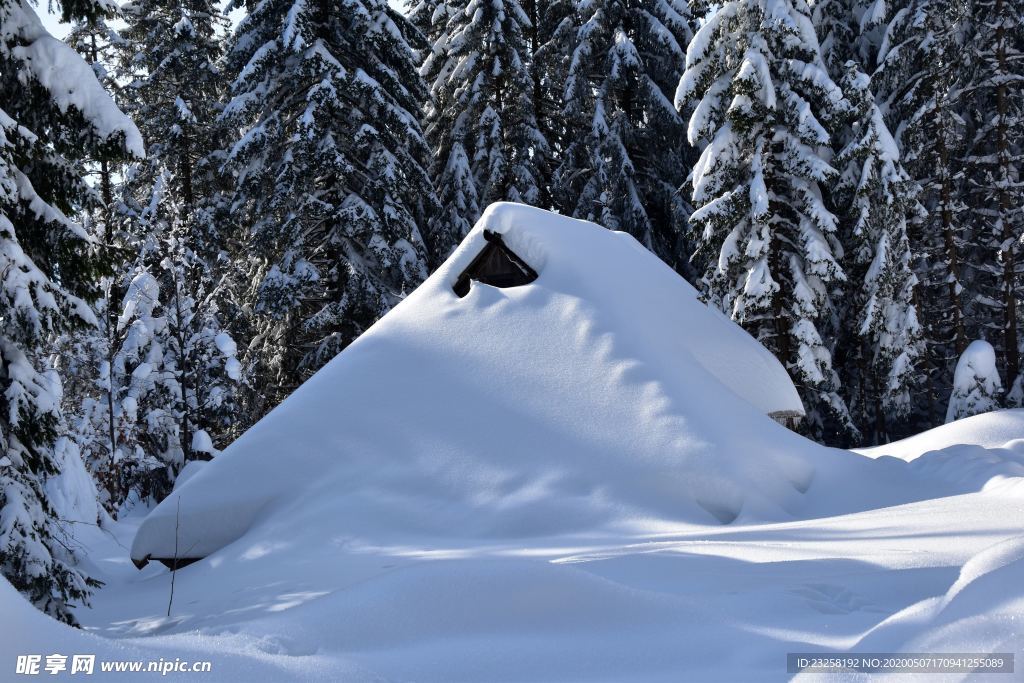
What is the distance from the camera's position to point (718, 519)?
9531mm

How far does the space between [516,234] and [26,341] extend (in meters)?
7.41

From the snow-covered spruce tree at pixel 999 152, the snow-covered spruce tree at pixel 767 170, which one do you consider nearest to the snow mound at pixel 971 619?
the snow-covered spruce tree at pixel 767 170

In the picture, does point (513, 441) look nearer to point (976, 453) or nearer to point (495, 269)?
point (495, 269)

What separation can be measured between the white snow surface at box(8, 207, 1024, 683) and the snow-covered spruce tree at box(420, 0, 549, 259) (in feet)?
32.2

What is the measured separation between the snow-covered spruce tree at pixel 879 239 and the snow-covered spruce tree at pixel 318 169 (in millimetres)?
10245

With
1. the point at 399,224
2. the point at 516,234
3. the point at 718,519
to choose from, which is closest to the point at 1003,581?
the point at 718,519

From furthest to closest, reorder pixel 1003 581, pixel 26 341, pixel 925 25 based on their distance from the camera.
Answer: pixel 925 25 < pixel 26 341 < pixel 1003 581

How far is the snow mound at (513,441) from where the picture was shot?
9.73 m

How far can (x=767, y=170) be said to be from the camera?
18328mm

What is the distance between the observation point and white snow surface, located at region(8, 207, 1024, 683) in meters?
4.45

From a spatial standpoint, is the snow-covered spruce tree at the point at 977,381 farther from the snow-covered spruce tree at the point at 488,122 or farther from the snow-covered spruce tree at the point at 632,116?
the snow-covered spruce tree at the point at 488,122

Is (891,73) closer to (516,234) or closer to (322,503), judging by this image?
(516,234)

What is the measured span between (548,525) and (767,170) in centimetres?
1172

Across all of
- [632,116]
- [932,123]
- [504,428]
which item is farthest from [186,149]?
[932,123]
